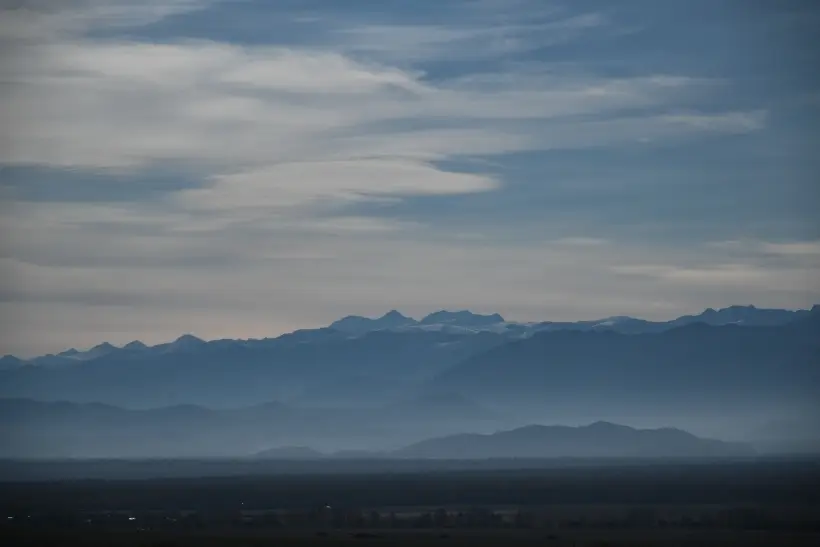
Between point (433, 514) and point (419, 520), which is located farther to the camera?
point (433, 514)

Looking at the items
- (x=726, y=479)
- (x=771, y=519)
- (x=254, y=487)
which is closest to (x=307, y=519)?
(x=771, y=519)

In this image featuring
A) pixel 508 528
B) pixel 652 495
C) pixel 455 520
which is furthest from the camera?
pixel 652 495

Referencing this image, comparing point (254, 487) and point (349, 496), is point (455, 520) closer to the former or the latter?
point (349, 496)

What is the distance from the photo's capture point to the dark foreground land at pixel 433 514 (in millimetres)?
65250

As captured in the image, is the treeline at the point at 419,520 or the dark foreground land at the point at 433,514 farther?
the treeline at the point at 419,520

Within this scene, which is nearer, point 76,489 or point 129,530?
point 129,530

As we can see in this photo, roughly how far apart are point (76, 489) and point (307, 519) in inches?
2280

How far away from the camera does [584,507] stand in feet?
293

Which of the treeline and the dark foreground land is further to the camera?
the treeline

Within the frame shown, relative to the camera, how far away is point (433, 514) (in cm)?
8338

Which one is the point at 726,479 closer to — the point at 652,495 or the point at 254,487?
the point at 652,495

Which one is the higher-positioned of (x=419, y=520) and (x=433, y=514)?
(x=433, y=514)

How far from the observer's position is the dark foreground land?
6525 centimetres

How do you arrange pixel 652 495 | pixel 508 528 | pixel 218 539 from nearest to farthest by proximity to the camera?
1. pixel 218 539
2. pixel 508 528
3. pixel 652 495
